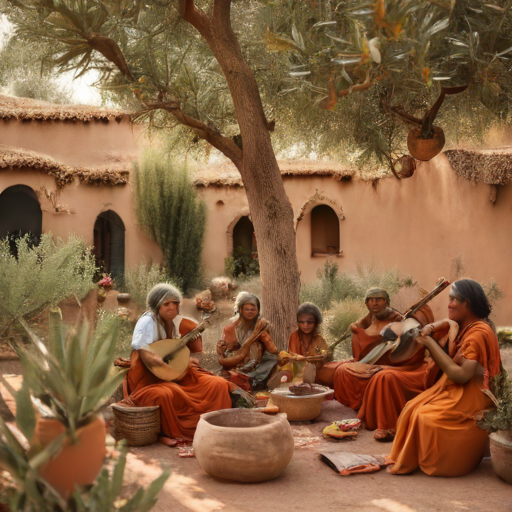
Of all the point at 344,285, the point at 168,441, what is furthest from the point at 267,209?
the point at 344,285

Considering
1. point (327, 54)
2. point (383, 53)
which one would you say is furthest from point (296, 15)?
point (383, 53)

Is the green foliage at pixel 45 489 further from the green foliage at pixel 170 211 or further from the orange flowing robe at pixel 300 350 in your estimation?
the green foliage at pixel 170 211

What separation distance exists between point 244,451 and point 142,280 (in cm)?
1027

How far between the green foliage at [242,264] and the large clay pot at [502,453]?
474 inches

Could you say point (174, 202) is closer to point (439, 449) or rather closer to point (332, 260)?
point (332, 260)

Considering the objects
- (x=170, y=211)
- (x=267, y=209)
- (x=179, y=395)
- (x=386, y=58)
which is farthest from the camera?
(x=170, y=211)

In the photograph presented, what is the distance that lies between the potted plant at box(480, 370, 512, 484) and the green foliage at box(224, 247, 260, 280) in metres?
12.0

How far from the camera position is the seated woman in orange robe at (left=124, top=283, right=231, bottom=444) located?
18.0ft

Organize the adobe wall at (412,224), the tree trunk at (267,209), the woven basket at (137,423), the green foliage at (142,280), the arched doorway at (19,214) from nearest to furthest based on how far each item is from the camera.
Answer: the woven basket at (137,423)
the tree trunk at (267,209)
the adobe wall at (412,224)
the green foliage at (142,280)
the arched doorway at (19,214)

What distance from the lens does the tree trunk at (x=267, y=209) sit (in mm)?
7933

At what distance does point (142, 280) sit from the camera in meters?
14.3

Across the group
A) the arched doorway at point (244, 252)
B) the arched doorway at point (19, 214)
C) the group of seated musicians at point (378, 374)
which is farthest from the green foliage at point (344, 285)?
the arched doorway at point (19, 214)

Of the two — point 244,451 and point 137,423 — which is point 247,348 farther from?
point 244,451

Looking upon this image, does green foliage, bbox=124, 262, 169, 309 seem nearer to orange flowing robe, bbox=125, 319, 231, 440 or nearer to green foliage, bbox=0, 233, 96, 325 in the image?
green foliage, bbox=0, 233, 96, 325
